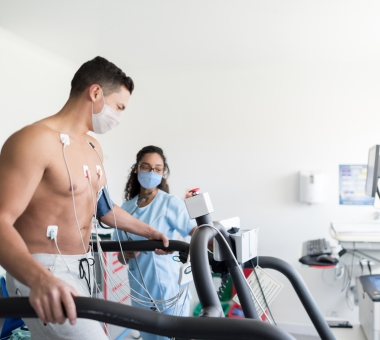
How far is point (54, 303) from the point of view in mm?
797

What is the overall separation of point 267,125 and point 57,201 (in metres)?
2.85

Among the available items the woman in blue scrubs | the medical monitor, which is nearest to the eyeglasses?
the woman in blue scrubs

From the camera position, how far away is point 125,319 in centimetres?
80

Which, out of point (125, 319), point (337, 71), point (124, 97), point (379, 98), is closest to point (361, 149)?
point (379, 98)

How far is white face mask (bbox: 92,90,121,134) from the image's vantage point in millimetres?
1467

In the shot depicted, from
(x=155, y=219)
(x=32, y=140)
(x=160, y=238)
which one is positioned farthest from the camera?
(x=155, y=219)

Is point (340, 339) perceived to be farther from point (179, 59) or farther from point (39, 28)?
point (39, 28)

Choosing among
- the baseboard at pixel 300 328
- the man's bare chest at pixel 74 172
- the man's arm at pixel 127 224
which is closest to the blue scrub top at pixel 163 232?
the man's arm at pixel 127 224

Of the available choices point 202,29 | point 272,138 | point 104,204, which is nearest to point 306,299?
point 104,204

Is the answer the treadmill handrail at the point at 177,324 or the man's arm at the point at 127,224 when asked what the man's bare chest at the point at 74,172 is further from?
the treadmill handrail at the point at 177,324

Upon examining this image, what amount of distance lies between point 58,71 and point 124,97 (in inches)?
98.3

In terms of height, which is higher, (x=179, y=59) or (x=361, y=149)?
(x=179, y=59)

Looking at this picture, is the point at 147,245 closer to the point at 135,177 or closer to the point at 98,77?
the point at 98,77

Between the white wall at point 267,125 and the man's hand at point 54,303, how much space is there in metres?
2.76
